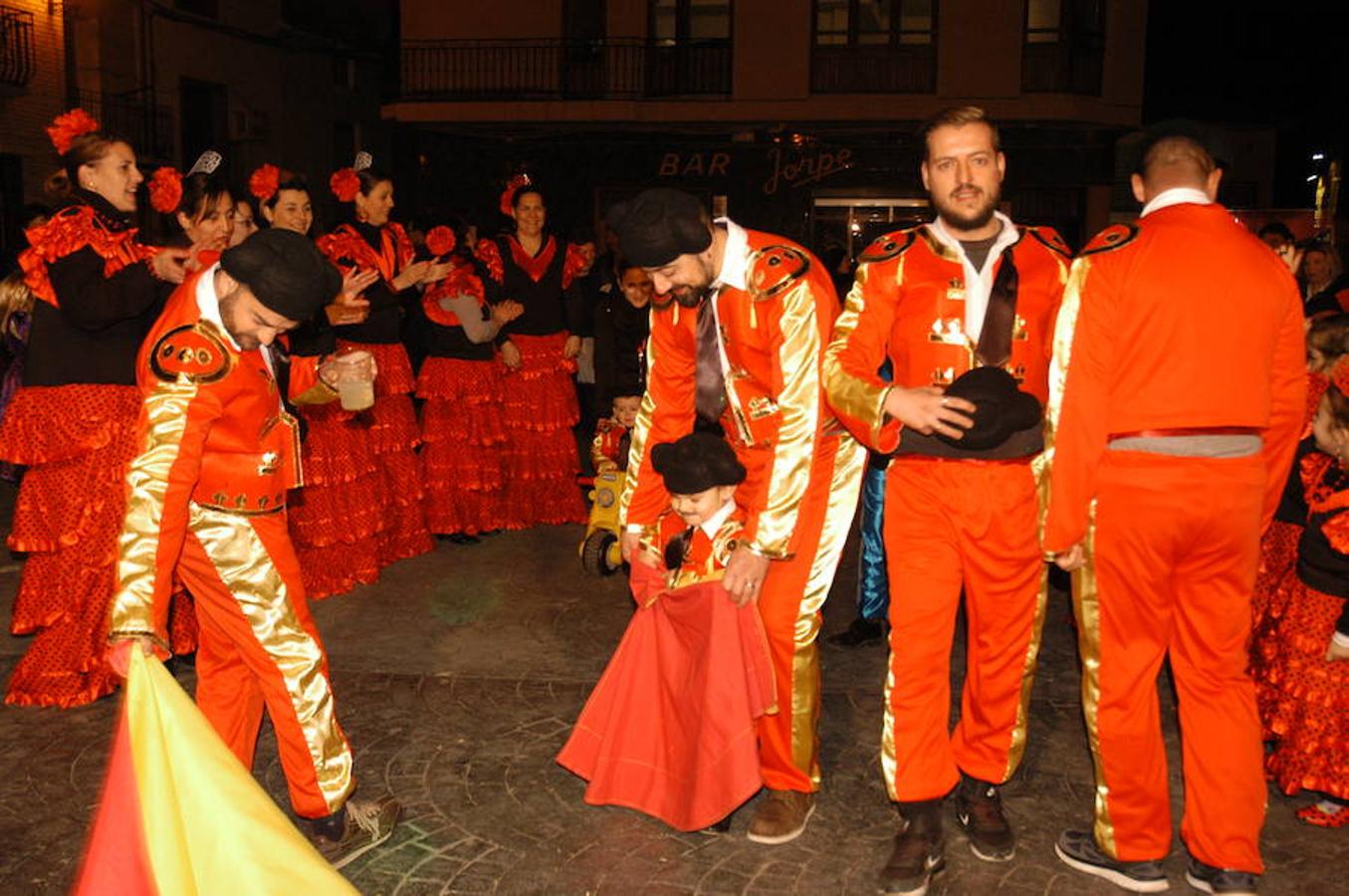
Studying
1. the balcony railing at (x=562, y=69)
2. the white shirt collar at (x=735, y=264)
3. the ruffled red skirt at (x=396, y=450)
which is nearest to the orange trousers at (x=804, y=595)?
the white shirt collar at (x=735, y=264)

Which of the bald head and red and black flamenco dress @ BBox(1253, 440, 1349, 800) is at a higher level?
the bald head

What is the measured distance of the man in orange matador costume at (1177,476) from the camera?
11.1 ft

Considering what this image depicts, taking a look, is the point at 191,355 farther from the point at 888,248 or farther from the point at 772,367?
the point at 888,248

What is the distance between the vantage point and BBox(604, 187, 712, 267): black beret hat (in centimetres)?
362

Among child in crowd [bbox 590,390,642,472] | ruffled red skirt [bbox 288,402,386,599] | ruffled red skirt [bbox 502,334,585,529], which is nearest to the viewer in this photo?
ruffled red skirt [bbox 288,402,386,599]

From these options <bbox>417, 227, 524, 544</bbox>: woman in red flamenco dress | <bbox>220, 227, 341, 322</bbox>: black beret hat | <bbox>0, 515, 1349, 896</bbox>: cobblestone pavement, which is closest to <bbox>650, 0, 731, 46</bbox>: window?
<bbox>417, 227, 524, 544</bbox>: woman in red flamenco dress

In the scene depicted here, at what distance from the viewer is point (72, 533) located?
5.14 m

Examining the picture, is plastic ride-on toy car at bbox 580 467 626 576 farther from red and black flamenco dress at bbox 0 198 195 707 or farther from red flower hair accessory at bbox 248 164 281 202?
red and black flamenco dress at bbox 0 198 195 707

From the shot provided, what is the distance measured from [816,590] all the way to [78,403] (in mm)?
3240

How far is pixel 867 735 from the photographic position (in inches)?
196

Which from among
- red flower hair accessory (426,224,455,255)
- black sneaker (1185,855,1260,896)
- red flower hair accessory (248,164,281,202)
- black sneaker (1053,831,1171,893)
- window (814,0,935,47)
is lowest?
black sneaker (1053,831,1171,893)

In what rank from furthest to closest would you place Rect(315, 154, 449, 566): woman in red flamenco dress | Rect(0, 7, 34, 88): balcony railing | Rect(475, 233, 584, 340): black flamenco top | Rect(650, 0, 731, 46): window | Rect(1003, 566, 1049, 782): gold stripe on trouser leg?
1. Rect(650, 0, 731, 46): window
2. Rect(0, 7, 34, 88): balcony railing
3. Rect(475, 233, 584, 340): black flamenco top
4. Rect(315, 154, 449, 566): woman in red flamenco dress
5. Rect(1003, 566, 1049, 782): gold stripe on trouser leg

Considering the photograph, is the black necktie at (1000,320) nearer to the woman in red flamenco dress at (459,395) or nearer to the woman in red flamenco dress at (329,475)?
the woman in red flamenco dress at (329,475)

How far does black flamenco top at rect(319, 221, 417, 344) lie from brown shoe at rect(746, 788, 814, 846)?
160 inches
